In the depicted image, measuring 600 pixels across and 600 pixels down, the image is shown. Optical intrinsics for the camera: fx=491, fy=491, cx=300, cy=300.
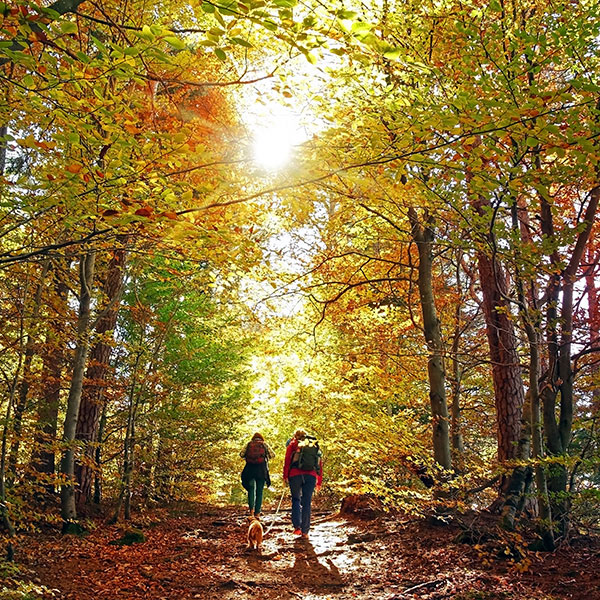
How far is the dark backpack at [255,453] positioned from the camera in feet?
29.4

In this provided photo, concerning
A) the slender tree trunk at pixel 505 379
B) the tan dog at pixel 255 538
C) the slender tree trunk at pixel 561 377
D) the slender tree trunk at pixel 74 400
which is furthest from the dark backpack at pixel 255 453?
the slender tree trunk at pixel 561 377

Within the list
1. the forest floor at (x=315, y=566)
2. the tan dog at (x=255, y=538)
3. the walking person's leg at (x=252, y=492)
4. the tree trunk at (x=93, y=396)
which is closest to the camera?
the forest floor at (x=315, y=566)

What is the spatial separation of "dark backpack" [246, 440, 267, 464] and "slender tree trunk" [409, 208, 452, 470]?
10.5ft

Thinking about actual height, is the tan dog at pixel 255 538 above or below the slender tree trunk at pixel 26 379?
below

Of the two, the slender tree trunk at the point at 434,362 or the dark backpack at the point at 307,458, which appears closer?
the slender tree trunk at the point at 434,362

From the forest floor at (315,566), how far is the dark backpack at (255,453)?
A: 1.26 meters

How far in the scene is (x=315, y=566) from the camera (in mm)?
6418

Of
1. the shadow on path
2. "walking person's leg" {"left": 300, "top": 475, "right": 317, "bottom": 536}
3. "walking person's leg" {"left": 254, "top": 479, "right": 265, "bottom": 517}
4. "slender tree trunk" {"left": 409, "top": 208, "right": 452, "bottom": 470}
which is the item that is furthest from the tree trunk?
"slender tree trunk" {"left": 409, "top": 208, "right": 452, "bottom": 470}

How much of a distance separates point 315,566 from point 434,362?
333 cm

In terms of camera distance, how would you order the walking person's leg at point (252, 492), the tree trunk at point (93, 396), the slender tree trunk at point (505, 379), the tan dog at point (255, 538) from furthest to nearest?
1. the walking person's leg at point (252, 492)
2. the tree trunk at point (93, 396)
3. the tan dog at point (255, 538)
4. the slender tree trunk at point (505, 379)

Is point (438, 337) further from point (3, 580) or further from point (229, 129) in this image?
point (3, 580)

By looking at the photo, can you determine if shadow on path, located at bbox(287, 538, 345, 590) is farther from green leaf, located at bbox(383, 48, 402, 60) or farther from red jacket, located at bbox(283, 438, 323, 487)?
green leaf, located at bbox(383, 48, 402, 60)

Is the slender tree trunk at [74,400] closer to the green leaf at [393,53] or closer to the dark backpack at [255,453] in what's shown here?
the dark backpack at [255,453]

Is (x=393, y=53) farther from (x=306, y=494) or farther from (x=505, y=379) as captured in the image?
(x=306, y=494)
